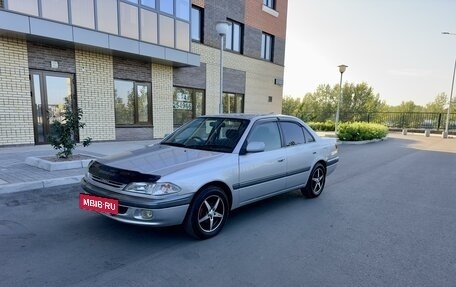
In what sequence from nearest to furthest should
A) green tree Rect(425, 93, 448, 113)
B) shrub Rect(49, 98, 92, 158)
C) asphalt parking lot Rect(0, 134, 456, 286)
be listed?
asphalt parking lot Rect(0, 134, 456, 286), shrub Rect(49, 98, 92, 158), green tree Rect(425, 93, 448, 113)

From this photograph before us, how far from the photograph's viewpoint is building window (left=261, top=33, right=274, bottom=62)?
64.2 feet

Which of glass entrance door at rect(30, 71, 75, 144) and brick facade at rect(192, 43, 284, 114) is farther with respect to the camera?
brick facade at rect(192, 43, 284, 114)

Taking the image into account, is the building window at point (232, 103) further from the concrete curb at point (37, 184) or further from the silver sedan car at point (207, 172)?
the silver sedan car at point (207, 172)

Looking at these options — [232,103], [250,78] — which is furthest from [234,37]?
[232,103]

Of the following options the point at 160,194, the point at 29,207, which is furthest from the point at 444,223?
the point at 29,207

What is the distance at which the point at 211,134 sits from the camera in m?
4.70

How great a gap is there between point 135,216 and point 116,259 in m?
0.48

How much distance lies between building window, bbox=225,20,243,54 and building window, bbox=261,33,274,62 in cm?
221


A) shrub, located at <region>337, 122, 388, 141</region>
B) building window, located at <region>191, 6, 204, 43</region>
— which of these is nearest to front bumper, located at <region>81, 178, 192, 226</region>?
building window, located at <region>191, 6, 204, 43</region>

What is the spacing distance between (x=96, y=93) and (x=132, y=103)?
172cm

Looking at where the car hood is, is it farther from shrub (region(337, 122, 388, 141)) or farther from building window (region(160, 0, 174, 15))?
A: shrub (region(337, 122, 388, 141))

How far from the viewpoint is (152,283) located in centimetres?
281

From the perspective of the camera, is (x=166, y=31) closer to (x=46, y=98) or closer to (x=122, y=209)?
(x=46, y=98)

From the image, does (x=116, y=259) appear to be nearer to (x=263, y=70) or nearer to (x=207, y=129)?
(x=207, y=129)
